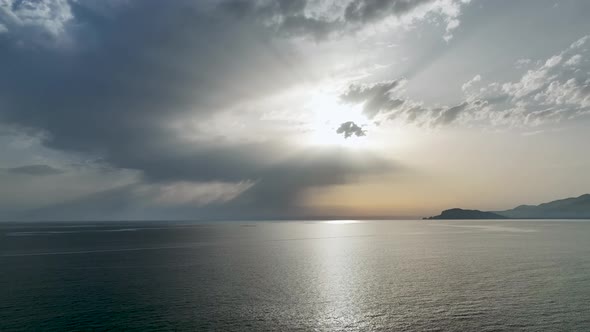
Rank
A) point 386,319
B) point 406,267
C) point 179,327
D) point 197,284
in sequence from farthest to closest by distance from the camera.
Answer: point 406,267
point 197,284
point 386,319
point 179,327

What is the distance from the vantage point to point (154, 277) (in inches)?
2586

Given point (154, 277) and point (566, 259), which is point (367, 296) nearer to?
point (154, 277)

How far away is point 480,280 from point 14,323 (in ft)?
225

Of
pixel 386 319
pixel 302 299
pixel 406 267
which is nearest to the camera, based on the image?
pixel 386 319

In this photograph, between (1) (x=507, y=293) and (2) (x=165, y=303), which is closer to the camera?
(2) (x=165, y=303)

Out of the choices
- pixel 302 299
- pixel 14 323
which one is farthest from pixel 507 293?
pixel 14 323

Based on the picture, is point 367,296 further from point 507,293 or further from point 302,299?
point 507,293

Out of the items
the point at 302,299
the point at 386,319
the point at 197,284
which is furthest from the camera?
the point at 197,284

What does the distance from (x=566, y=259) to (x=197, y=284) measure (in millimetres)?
90466

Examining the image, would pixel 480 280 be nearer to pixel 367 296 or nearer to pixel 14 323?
pixel 367 296

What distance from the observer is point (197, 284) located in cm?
5909

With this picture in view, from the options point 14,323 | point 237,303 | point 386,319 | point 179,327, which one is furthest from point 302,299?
point 14,323

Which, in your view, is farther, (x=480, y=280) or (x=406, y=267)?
(x=406, y=267)

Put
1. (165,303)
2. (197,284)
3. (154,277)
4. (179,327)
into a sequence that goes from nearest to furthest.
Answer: (179,327) → (165,303) → (197,284) → (154,277)
